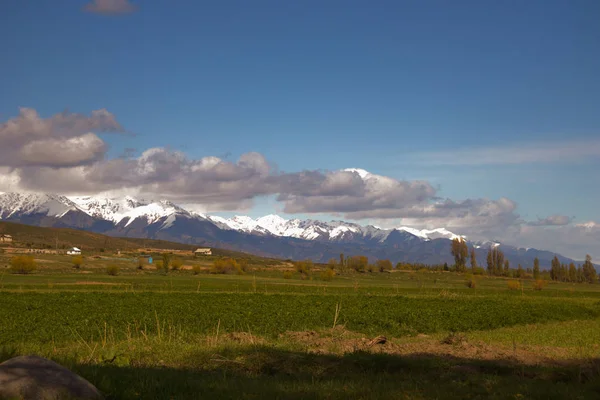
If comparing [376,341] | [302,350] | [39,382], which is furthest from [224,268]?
[39,382]

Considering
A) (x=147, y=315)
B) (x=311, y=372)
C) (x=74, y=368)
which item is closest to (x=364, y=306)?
(x=147, y=315)

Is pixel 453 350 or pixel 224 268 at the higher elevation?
pixel 453 350

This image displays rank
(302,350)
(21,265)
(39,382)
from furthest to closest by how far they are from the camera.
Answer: (21,265) → (302,350) → (39,382)

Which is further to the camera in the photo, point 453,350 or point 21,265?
point 21,265

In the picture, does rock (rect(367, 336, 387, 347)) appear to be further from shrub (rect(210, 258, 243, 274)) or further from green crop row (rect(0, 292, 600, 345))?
shrub (rect(210, 258, 243, 274))

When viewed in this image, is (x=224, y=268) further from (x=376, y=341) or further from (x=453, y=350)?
(x=453, y=350)

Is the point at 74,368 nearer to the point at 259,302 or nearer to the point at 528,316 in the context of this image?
the point at 259,302

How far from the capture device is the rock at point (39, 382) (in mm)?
10352

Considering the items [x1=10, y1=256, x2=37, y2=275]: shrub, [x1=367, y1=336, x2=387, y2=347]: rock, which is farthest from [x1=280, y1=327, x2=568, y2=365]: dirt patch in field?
[x1=10, y1=256, x2=37, y2=275]: shrub

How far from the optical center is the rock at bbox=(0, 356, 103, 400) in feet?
34.0

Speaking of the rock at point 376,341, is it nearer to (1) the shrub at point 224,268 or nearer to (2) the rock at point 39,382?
(2) the rock at point 39,382

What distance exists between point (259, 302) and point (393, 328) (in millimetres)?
19018


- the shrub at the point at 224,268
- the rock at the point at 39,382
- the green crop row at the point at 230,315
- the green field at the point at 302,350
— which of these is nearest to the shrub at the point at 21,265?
the shrub at the point at 224,268

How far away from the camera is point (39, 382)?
10.7m
